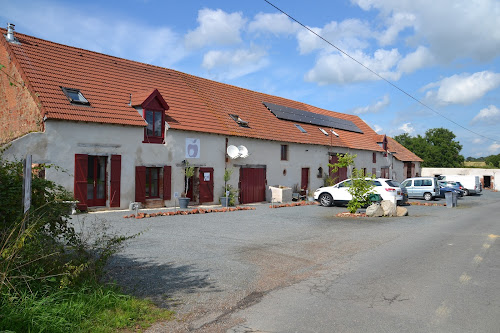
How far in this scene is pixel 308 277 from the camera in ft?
23.7

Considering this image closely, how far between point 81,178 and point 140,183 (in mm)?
2838

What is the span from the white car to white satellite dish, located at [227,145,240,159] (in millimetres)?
5057

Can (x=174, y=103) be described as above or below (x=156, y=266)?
above

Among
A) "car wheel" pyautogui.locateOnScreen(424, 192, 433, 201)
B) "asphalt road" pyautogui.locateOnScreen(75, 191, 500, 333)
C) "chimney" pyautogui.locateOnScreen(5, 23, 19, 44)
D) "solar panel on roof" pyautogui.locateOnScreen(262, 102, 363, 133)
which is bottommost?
"asphalt road" pyautogui.locateOnScreen(75, 191, 500, 333)

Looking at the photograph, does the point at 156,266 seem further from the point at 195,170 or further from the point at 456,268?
the point at 195,170

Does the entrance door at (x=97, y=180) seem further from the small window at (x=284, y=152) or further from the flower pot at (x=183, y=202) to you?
the small window at (x=284, y=152)

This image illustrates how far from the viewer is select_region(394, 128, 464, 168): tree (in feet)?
275

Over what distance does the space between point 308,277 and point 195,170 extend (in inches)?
586

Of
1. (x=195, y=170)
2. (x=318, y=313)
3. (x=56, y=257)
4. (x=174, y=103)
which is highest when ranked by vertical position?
(x=174, y=103)

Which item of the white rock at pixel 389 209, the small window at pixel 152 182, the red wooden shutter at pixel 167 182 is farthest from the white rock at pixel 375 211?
the small window at pixel 152 182

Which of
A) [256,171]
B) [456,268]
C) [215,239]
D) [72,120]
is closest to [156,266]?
[215,239]

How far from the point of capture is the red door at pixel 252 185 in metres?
24.1

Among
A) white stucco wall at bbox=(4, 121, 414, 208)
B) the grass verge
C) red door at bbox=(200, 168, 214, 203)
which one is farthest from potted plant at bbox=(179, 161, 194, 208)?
the grass verge

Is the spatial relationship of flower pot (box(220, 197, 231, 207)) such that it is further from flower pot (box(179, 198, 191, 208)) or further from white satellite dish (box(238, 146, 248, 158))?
white satellite dish (box(238, 146, 248, 158))
